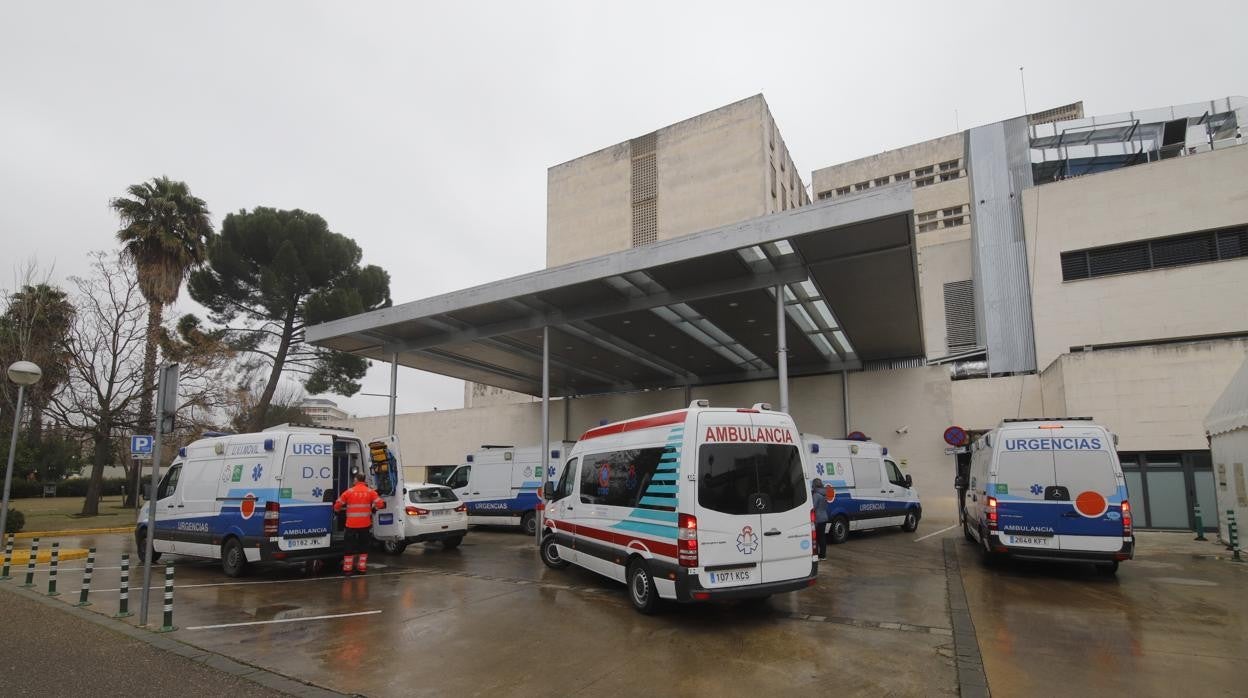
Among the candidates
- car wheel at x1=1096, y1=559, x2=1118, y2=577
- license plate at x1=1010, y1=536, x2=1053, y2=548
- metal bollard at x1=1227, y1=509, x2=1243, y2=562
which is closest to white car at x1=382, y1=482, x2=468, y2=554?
license plate at x1=1010, y1=536, x2=1053, y2=548

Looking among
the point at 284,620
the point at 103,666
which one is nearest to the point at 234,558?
the point at 284,620

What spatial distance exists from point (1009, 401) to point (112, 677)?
22.5m

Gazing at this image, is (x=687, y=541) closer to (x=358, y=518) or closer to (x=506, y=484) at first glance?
(x=358, y=518)

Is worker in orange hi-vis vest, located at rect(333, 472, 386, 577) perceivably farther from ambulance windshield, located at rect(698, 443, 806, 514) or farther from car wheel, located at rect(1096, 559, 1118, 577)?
car wheel, located at rect(1096, 559, 1118, 577)

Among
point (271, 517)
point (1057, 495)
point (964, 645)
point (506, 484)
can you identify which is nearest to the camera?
point (964, 645)

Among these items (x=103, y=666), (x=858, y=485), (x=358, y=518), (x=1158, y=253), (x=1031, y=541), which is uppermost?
(x=1158, y=253)

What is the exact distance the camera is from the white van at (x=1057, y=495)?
8.84 m

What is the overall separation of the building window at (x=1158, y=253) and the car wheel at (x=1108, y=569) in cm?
1562

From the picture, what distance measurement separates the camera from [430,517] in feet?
41.1

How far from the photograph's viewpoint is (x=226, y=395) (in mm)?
22750

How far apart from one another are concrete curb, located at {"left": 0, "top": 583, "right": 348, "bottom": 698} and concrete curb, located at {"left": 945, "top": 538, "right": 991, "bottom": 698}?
4.72 metres

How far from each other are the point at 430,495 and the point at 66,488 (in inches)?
1520

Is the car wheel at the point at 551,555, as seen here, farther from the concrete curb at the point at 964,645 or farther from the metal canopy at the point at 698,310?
the concrete curb at the point at 964,645

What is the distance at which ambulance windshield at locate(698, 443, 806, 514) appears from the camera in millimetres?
6758
